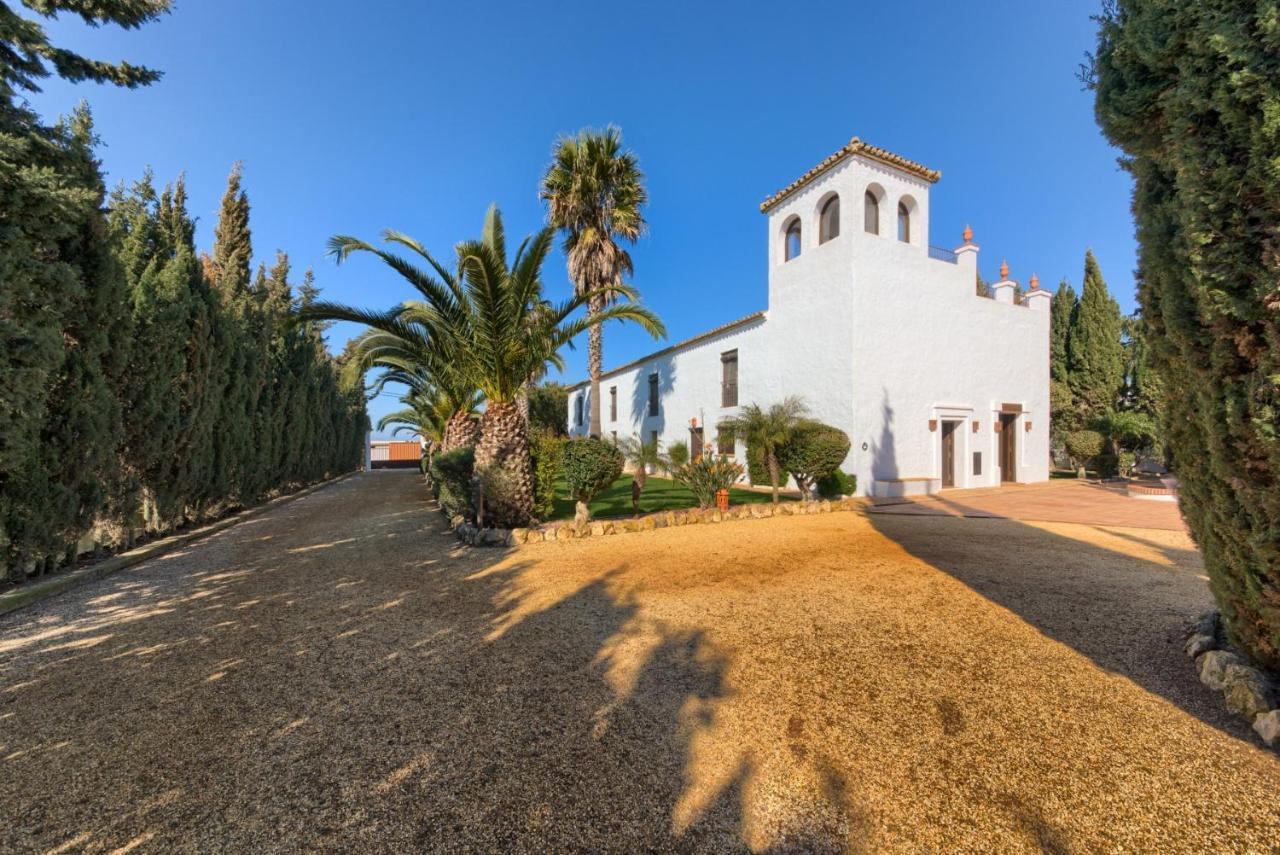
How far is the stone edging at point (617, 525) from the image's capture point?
7.32 m

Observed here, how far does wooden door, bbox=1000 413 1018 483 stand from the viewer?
16344 millimetres

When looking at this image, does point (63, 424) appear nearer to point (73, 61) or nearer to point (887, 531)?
point (73, 61)

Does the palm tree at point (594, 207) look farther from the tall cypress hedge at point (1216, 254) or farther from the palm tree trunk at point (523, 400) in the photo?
the tall cypress hedge at point (1216, 254)

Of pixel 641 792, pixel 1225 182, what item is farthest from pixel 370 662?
pixel 1225 182

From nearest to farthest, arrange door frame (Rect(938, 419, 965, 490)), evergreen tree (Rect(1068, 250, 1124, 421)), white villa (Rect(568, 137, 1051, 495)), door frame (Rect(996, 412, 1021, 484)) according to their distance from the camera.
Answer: white villa (Rect(568, 137, 1051, 495))
door frame (Rect(938, 419, 965, 490))
door frame (Rect(996, 412, 1021, 484))
evergreen tree (Rect(1068, 250, 1124, 421))

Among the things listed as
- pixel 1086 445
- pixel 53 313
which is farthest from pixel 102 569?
pixel 1086 445

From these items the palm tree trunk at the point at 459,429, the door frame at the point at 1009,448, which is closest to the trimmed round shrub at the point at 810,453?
the palm tree trunk at the point at 459,429

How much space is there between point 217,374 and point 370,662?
8782 mm

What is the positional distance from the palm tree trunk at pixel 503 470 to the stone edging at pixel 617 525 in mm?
401

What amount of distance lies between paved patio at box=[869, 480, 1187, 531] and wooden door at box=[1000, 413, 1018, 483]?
1.55 m

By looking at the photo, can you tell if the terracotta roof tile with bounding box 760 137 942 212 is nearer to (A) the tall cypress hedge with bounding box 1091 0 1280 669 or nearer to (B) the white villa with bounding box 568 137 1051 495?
(B) the white villa with bounding box 568 137 1051 495

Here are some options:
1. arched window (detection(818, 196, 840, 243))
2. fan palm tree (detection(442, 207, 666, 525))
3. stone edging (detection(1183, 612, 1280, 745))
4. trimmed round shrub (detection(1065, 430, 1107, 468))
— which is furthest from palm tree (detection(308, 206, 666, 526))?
trimmed round shrub (detection(1065, 430, 1107, 468))

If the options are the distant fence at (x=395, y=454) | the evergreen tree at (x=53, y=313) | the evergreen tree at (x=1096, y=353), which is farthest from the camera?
the distant fence at (x=395, y=454)

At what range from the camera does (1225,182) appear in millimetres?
2322
